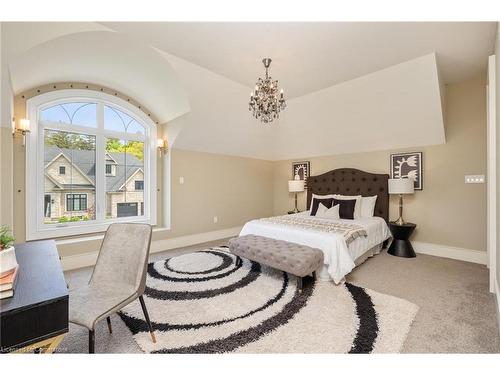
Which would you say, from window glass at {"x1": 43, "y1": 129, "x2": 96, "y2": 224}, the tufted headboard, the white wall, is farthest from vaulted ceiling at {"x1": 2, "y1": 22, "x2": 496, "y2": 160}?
window glass at {"x1": 43, "y1": 129, "x2": 96, "y2": 224}

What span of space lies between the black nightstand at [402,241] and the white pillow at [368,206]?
43 cm

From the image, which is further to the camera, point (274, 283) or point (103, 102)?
point (103, 102)

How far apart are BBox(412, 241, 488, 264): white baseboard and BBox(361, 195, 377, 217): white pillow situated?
87 cm

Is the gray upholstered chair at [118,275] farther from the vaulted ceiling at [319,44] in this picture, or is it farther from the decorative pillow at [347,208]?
the decorative pillow at [347,208]

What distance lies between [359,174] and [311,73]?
7.31 ft

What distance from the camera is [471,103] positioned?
11.2ft

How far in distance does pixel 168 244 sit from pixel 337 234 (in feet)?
9.56

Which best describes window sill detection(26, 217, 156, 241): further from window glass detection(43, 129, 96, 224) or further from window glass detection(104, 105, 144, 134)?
window glass detection(104, 105, 144, 134)

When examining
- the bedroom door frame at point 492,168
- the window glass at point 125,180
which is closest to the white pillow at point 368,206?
the bedroom door frame at point 492,168

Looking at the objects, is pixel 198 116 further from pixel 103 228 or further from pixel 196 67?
pixel 103 228

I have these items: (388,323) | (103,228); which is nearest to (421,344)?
(388,323)

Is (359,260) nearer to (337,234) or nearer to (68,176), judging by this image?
(337,234)

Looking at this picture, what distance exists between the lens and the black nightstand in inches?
140

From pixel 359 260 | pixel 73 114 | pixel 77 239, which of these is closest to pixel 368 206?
pixel 359 260
